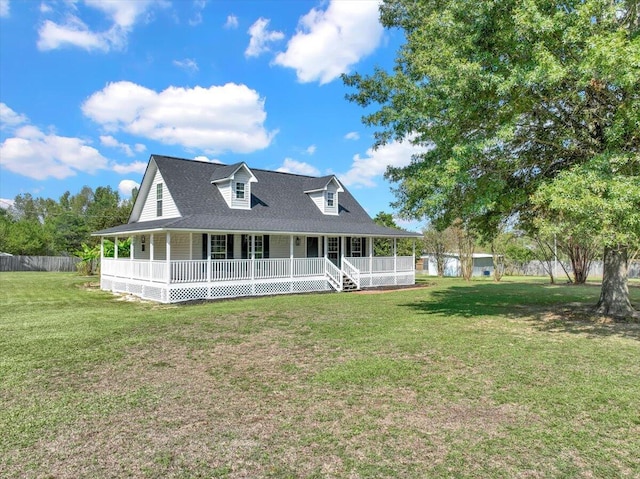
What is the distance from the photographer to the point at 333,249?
73.5ft

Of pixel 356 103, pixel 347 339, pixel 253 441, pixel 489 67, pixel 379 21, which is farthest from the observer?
pixel 379 21

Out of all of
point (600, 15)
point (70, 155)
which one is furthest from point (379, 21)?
point (70, 155)

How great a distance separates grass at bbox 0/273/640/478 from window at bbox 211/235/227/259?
8.37 metres

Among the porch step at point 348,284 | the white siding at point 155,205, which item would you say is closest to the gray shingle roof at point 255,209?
the white siding at point 155,205

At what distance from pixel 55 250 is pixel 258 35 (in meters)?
44.9

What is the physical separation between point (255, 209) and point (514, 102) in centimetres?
1308

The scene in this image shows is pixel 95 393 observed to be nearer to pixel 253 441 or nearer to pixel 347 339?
pixel 253 441

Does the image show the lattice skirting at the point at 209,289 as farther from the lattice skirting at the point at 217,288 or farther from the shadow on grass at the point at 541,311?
the shadow on grass at the point at 541,311

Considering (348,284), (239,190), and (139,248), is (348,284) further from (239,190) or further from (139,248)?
(139,248)

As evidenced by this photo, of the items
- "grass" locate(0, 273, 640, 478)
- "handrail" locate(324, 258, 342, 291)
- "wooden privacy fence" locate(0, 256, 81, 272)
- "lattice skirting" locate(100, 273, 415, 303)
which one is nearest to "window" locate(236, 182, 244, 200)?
"lattice skirting" locate(100, 273, 415, 303)

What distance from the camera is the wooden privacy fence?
36000mm

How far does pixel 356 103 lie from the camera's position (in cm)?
1345

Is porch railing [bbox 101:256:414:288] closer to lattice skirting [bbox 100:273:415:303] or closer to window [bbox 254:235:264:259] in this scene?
lattice skirting [bbox 100:273:415:303]

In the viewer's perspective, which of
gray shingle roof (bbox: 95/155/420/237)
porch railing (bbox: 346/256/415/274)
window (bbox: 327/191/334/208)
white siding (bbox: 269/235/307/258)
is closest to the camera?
gray shingle roof (bbox: 95/155/420/237)
